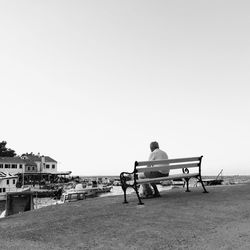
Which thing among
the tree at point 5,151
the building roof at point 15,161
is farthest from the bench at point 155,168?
the tree at point 5,151

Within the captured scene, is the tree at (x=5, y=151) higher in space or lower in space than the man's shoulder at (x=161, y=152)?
higher

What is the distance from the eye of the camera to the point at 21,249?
16.7ft

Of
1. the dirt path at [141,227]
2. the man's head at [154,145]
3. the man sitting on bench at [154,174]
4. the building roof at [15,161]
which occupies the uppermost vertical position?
the building roof at [15,161]

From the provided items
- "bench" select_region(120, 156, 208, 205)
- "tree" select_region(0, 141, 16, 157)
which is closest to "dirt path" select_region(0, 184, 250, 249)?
"bench" select_region(120, 156, 208, 205)

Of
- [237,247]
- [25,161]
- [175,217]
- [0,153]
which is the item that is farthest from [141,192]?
[0,153]

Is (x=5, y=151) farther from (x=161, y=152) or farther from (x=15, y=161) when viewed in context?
(x=161, y=152)

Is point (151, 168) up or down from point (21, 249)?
up

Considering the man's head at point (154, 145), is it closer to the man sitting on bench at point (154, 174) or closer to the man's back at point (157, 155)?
the man sitting on bench at point (154, 174)

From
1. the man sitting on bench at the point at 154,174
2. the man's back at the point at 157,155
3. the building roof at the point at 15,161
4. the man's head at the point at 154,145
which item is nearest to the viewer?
the man sitting on bench at the point at 154,174

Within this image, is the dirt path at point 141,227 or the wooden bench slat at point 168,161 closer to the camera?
the dirt path at point 141,227

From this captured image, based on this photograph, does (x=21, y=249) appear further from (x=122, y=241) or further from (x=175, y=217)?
(x=175, y=217)

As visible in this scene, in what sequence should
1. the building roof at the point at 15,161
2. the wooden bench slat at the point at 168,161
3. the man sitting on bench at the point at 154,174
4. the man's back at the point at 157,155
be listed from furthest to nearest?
the building roof at the point at 15,161 < the man's back at the point at 157,155 < the man sitting on bench at the point at 154,174 < the wooden bench slat at the point at 168,161

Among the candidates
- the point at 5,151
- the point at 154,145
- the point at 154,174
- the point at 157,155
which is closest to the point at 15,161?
the point at 5,151

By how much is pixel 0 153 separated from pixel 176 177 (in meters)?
114
